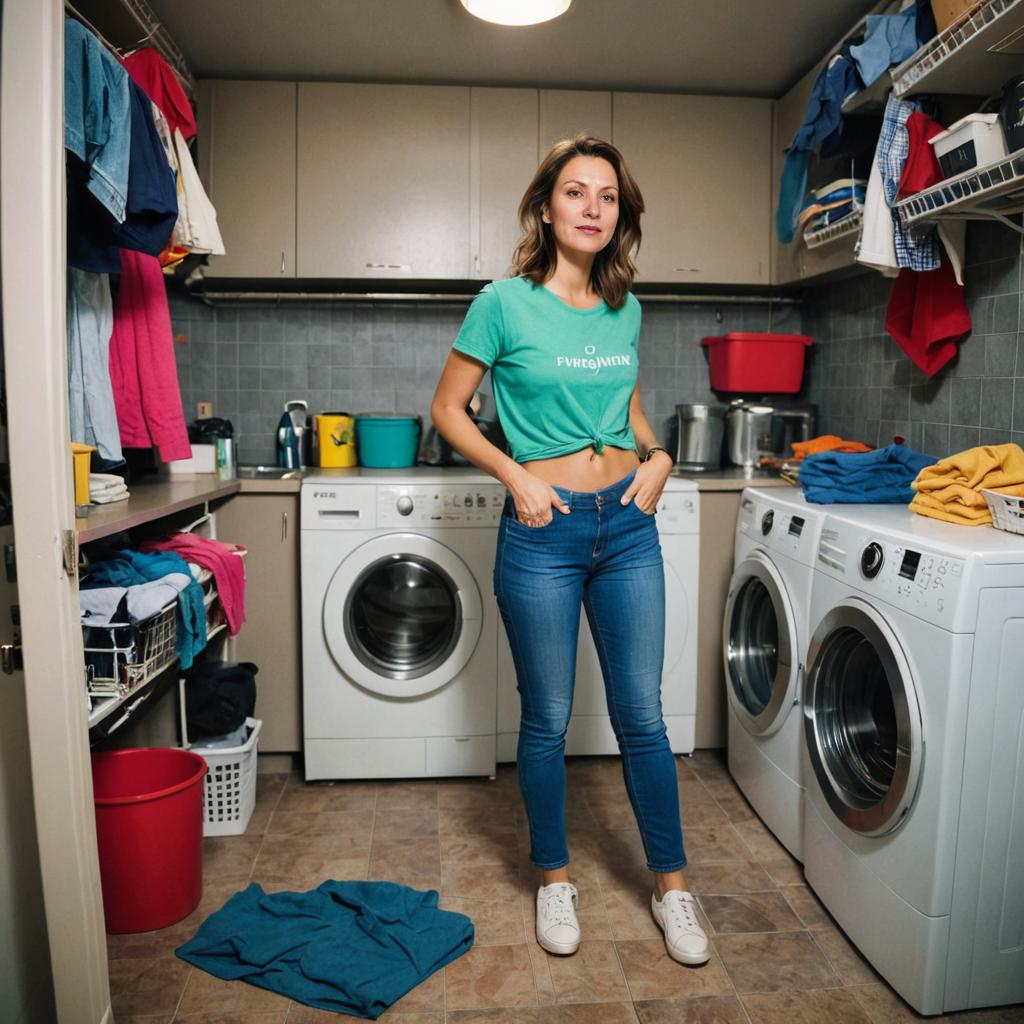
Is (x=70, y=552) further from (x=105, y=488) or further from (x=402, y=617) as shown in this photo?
(x=402, y=617)

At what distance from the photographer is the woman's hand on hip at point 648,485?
A: 171 centimetres

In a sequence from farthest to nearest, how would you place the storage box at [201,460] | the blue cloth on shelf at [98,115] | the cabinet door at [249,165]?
the cabinet door at [249,165]
the storage box at [201,460]
the blue cloth on shelf at [98,115]

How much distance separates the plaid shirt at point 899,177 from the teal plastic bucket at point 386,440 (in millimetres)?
1565

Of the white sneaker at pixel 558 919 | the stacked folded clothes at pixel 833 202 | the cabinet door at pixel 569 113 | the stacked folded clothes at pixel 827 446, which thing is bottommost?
the white sneaker at pixel 558 919

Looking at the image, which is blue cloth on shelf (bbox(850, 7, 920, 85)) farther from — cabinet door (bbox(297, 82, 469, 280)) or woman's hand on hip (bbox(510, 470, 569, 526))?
woman's hand on hip (bbox(510, 470, 569, 526))

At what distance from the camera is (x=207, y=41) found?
274 cm

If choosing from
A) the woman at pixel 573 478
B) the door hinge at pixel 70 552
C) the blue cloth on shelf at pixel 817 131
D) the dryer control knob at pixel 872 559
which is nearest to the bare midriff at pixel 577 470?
the woman at pixel 573 478

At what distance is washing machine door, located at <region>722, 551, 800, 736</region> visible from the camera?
211cm

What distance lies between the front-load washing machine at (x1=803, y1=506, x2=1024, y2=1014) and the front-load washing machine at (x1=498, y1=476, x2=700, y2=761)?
0.89m

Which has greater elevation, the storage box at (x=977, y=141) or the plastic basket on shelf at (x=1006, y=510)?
the storage box at (x=977, y=141)

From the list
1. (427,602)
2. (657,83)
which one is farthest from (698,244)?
(427,602)

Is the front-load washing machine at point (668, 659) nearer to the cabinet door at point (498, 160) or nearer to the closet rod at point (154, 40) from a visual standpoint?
the cabinet door at point (498, 160)

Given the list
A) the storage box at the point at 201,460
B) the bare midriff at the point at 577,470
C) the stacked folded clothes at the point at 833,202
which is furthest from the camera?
the storage box at the point at 201,460

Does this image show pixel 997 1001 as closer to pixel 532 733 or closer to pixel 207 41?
pixel 532 733
